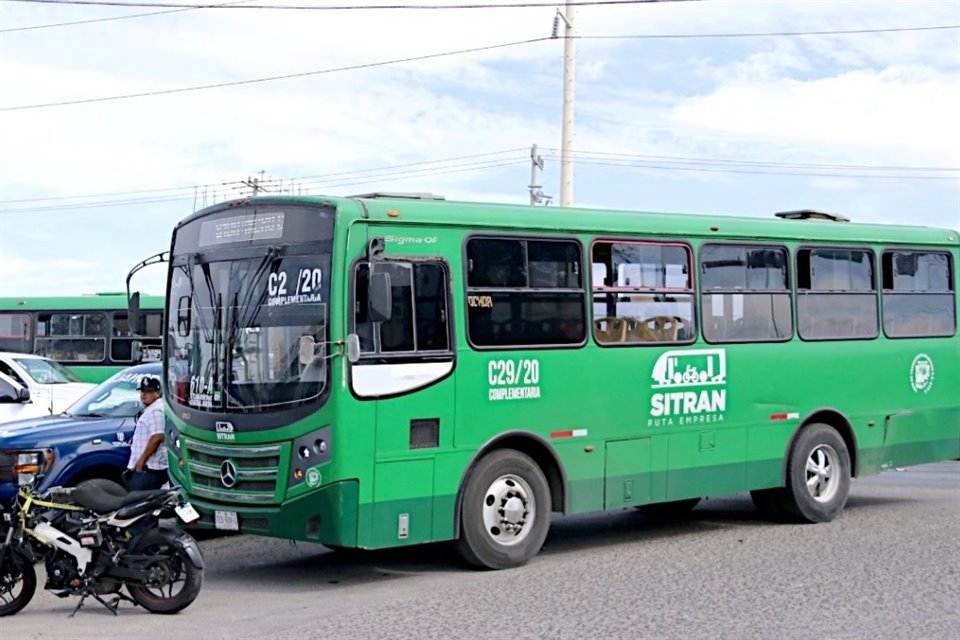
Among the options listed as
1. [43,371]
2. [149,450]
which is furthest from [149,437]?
[43,371]

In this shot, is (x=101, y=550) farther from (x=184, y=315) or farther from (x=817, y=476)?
(x=817, y=476)

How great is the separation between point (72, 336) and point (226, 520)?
743 inches

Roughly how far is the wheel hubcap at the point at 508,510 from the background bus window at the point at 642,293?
5.17 feet

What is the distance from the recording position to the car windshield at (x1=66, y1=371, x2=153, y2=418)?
44.0 feet

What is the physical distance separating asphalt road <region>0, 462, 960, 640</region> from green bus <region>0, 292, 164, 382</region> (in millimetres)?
15240

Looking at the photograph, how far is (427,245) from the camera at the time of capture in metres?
10.9

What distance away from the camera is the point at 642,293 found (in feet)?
40.8

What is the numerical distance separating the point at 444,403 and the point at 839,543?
4114mm

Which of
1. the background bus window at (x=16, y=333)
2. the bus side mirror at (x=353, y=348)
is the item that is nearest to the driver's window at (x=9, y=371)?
the background bus window at (x=16, y=333)

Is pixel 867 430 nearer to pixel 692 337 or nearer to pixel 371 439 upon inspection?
pixel 692 337

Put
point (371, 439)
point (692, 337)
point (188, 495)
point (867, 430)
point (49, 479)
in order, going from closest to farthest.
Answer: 1. point (371, 439)
2. point (188, 495)
3. point (49, 479)
4. point (692, 337)
5. point (867, 430)

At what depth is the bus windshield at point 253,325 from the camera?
1039 cm

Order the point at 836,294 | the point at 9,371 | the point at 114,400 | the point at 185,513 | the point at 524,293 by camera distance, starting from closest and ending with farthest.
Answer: the point at 185,513 → the point at 524,293 → the point at 114,400 → the point at 836,294 → the point at 9,371

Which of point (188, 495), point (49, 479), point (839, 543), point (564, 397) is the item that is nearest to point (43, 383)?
point (49, 479)
